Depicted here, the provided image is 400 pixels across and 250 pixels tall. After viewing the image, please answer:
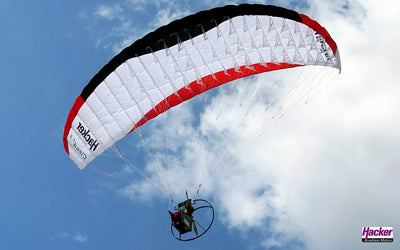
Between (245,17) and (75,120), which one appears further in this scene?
(75,120)

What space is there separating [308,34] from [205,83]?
15.5 feet

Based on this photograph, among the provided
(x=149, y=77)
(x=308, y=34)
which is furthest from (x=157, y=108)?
(x=308, y=34)

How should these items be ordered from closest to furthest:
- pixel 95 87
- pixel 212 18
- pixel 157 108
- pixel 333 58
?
1. pixel 212 18
2. pixel 95 87
3. pixel 157 108
4. pixel 333 58

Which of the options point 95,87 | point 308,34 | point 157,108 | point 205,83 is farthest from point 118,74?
point 308,34

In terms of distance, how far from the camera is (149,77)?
17.6 m

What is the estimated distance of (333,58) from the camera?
66.0ft

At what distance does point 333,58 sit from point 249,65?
421 cm

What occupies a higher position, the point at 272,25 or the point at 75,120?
the point at 272,25

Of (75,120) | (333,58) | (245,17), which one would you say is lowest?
(75,120)

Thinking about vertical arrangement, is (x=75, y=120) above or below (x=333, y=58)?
below

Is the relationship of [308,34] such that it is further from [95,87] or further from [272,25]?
[95,87]

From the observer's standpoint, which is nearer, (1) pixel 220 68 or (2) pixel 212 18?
(2) pixel 212 18

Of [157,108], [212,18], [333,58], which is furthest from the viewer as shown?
[333,58]

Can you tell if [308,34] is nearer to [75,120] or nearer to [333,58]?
[333,58]
